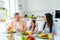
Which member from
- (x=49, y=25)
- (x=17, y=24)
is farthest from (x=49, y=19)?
(x=17, y=24)

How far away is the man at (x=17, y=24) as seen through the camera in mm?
1112

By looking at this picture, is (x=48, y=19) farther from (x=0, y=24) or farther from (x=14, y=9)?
(x=0, y=24)

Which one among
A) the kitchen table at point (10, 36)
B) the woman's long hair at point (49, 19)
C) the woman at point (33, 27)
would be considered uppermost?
the woman's long hair at point (49, 19)

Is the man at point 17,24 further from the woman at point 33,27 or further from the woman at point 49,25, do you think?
the woman at point 49,25

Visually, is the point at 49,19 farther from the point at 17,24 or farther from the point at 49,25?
the point at 17,24

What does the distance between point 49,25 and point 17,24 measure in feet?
0.86

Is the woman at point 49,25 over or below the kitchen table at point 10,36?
over

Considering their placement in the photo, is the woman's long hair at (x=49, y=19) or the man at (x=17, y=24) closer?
the woman's long hair at (x=49, y=19)

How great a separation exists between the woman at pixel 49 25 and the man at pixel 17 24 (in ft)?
0.60

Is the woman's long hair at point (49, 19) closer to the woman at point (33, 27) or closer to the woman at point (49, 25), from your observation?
the woman at point (49, 25)

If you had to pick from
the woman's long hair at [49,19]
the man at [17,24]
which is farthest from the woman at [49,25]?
the man at [17,24]

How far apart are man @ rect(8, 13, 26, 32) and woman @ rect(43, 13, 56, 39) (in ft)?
0.60

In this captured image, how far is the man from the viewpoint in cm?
111

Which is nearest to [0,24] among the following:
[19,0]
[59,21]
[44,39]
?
[19,0]
